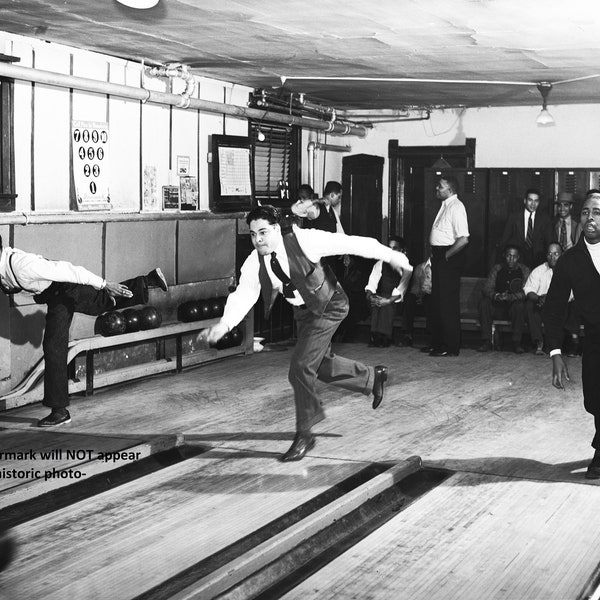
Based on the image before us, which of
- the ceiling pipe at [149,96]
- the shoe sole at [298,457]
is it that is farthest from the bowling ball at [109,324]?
the shoe sole at [298,457]

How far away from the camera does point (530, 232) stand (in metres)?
11.1

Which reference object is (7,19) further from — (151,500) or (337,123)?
(337,123)

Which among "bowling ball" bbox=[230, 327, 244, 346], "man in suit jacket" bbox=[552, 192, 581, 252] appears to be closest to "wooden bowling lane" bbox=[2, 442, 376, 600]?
"bowling ball" bbox=[230, 327, 244, 346]

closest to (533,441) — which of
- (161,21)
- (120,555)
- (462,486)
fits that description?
(462,486)

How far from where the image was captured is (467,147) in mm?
12664

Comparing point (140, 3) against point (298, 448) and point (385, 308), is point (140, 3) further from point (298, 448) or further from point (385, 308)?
point (385, 308)

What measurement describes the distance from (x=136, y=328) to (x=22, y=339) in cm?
107

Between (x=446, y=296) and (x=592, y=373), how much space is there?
4752 mm

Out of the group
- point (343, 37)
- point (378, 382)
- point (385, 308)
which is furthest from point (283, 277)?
point (385, 308)

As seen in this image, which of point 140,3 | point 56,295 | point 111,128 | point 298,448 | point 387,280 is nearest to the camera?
point 140,3

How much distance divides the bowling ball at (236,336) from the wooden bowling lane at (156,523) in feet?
12.9

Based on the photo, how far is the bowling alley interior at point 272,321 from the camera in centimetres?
451

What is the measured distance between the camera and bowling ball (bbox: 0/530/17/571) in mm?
4336

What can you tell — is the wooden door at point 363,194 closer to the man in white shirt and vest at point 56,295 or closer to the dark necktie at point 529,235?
the dark necktie at point 529,235
